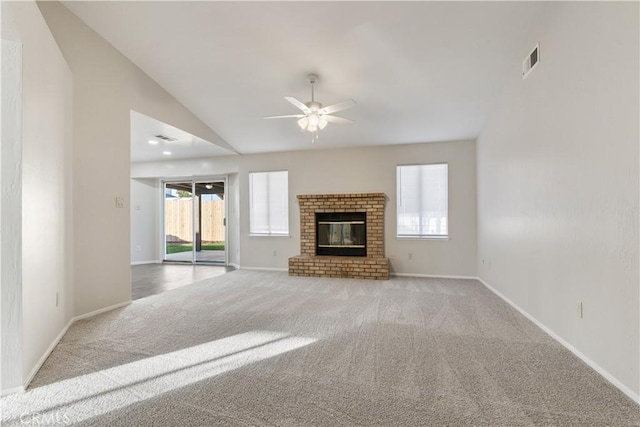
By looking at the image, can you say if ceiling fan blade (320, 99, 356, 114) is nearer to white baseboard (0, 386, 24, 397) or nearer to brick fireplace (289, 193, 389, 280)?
brick fireplace (289, 193, 389, 280)

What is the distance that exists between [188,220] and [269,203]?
96.5 inches

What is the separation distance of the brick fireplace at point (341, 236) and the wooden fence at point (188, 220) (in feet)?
8.16

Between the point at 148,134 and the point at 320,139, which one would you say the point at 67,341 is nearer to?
the point at 148,134

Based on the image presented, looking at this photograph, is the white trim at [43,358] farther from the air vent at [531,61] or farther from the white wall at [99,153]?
the air vent at [531,61]

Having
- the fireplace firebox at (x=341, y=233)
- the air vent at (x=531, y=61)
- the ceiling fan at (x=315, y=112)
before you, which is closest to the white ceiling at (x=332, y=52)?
the air vent at (x=531, y=61)

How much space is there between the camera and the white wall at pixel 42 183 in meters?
2.04

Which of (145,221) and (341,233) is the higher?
(145,221)

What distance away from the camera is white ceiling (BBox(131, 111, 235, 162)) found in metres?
4.60

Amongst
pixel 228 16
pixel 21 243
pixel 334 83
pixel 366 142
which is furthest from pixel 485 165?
pixel 21 243

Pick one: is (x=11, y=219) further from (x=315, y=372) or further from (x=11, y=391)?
Result: (x=315, y=372)

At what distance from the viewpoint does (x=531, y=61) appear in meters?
3.12

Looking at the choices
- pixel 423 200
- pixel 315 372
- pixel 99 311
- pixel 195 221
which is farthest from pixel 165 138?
pixel 315 372

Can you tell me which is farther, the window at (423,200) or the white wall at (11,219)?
the window at (423,200)

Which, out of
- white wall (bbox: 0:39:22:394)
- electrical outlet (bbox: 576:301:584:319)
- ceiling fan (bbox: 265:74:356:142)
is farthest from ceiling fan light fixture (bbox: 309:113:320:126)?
electrical outlet (bbox: 576:301:584:319)
